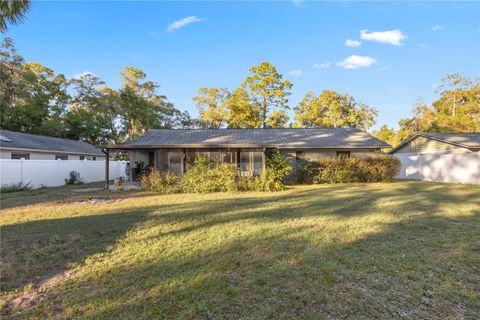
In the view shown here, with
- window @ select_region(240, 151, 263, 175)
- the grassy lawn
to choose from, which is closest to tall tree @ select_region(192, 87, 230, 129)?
window @ select_region(240, 151, 263, 175)

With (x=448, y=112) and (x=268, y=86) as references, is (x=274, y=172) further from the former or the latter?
(x=448, y=112)

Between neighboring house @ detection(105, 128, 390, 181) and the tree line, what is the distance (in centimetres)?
1002

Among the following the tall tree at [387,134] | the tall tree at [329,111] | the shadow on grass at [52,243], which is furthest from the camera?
the tall tree at [387,134]

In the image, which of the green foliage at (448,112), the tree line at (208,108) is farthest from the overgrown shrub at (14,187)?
the green foliage at (448,112)

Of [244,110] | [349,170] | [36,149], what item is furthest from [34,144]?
[349,170]

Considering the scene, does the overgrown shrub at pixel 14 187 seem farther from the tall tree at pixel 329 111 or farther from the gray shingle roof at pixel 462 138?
the tall tree at pixel 329 111

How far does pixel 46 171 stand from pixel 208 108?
23083 mm

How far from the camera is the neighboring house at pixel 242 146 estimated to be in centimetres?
1421

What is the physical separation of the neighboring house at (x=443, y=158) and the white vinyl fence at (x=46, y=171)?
2240cm

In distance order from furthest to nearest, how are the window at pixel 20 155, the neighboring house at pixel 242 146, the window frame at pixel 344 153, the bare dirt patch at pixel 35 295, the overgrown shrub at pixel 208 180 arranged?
the window frame at pixel 344 153, the window at pixel 20 155, the neighboring house at pixel 242 146, the overgrown shrub at pixel 208 180, the bare dirt patch at pixel 35 295

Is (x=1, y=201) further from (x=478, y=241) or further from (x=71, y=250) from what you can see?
(x=478, y=241)

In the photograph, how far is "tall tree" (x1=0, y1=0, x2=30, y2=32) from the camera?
194 inches

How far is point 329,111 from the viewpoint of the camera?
3175 cm

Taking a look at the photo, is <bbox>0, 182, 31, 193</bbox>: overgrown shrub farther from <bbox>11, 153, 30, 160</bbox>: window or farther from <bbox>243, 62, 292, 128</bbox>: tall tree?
<bbox>243, 62, 292, 128</bbox>: tall tree
